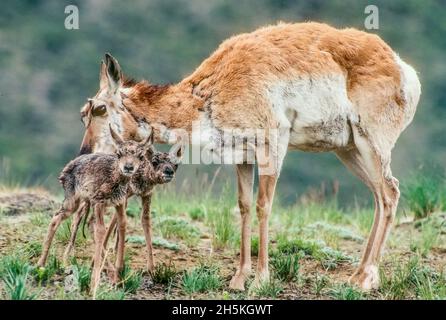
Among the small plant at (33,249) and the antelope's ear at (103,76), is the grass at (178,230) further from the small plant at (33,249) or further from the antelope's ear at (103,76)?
the antelope's ear at (103,76)

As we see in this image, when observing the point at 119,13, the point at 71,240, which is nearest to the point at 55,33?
the point at 119,13

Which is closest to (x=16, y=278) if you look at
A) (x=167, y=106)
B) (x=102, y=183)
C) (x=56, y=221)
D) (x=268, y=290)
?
(x=56, y=221)

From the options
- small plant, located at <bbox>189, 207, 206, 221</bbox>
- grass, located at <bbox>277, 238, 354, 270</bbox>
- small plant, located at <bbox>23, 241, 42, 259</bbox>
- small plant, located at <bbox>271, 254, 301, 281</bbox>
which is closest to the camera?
small plant, located at <bbox>271, 254, 301, 281</bbox>

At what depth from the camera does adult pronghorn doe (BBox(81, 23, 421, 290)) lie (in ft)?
28.9

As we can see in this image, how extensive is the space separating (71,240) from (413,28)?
116 feet

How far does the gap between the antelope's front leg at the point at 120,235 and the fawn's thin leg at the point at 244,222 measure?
3.56 feet

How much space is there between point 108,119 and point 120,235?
45.9 inches

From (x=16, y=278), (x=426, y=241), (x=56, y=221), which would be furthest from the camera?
(x=426, y=241)

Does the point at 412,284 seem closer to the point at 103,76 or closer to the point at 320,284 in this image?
the point at 320,284

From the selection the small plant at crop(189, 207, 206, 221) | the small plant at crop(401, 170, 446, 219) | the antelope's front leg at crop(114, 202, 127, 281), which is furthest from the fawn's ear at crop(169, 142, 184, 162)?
the small plant at crop(401, 170, 446, 219)

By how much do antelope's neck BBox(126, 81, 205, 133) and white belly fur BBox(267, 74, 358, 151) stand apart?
730mm

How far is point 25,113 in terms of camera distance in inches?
1425

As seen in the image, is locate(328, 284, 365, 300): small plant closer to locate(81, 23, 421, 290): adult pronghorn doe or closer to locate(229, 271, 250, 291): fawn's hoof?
locate(81, 23, 421, 290): adult pronghorn doe

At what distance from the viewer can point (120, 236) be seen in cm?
818
